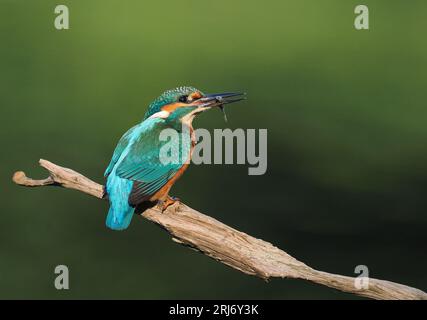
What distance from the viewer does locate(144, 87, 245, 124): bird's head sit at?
150 inches

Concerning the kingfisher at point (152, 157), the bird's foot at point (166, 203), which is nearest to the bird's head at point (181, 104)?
the kingfisher at point (152, 157)

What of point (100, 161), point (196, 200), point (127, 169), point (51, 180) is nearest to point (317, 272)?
point (127, 169)

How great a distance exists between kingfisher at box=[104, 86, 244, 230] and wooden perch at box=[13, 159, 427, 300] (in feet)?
0.37

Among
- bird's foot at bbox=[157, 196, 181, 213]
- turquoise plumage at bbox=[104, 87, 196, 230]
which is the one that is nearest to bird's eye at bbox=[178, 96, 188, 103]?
turquoise plumage at bbox=[104, 87, 196, 230]

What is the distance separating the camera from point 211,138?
14.2 feet

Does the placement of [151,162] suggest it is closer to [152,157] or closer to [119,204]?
[152,157]

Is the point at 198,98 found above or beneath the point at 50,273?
above

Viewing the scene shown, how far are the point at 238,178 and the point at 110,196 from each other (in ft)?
7.43

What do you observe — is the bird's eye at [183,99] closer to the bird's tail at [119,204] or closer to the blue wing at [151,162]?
the blue wing at [151,162]

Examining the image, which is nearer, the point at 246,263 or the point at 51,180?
the point at 246,263

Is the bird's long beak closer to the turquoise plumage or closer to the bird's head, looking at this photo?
the bird's head

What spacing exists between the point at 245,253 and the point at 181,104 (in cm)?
83

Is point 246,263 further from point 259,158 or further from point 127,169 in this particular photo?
point 259,158

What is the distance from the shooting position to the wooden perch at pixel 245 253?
3213 millimetres
